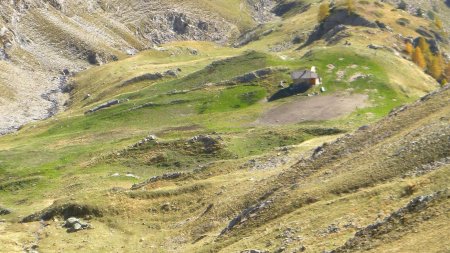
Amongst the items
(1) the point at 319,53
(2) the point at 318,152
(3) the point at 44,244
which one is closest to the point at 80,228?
(3) the point at 44,244

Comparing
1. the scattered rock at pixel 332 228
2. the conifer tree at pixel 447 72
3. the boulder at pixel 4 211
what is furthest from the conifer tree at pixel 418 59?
the scattered rock at pixel 332 228

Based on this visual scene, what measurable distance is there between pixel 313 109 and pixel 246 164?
43168 mm

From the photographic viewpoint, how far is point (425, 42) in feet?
545

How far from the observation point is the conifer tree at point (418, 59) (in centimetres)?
15012

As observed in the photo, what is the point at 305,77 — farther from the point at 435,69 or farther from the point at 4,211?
the point at 4,211

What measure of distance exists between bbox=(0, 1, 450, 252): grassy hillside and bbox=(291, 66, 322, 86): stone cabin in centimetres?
214

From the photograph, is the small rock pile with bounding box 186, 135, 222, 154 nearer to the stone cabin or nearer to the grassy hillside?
the grassy hillside

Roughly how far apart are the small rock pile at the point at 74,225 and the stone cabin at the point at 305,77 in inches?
2904

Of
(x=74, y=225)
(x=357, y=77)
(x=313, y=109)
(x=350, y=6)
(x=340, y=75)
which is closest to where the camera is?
(x=74, y=225)

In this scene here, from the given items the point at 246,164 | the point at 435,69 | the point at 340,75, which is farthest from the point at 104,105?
the point at 435,69

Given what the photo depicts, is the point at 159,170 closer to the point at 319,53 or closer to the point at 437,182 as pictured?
the point at 437,182

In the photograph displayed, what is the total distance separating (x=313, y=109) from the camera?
10669 cm

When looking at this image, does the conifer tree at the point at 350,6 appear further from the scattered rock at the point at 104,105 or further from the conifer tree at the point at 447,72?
the scattered rock at the point at 104,105

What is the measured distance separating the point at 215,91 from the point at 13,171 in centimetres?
5296
